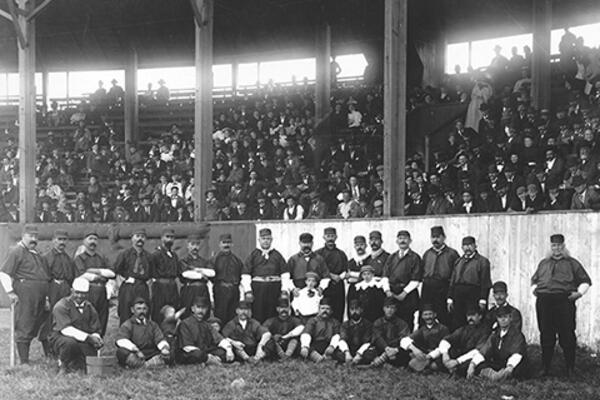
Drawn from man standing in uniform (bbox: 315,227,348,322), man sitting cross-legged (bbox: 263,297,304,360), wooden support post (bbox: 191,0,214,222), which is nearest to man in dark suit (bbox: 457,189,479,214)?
man standing in uniform (bbox: 315,227,348,322)

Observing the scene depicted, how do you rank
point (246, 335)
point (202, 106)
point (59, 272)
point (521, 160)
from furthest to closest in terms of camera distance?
1. point (202, 106)
2. point (521, 160)
3. point (59, 272)
4. point (246, 335)

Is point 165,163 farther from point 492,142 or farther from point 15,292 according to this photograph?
point 15,292

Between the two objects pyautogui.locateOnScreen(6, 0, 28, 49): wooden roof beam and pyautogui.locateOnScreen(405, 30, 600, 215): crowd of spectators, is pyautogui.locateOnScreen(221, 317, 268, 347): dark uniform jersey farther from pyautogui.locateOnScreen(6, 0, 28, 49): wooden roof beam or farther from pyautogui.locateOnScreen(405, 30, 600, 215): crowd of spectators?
pyautogui.locateOnScreen(6, 0, 28, 49): wooden roof beam

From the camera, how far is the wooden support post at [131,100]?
31.7m

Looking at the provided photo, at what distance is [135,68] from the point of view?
3241 centimetres

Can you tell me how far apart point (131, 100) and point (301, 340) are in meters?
19.5

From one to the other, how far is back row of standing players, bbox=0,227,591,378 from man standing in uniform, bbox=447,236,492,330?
1 cm

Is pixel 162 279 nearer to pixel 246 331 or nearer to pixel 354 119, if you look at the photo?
pixel 246 331

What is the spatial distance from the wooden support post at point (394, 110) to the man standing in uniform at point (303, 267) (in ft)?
6.96

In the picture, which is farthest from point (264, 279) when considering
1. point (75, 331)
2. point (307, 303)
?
point (75, 331)

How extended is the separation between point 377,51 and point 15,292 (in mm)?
17163

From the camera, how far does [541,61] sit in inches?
903

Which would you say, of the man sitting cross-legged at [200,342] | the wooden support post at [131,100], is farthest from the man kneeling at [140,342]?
the wooden support post at [131,100]

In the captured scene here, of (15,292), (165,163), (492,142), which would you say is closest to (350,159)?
(492,142)
